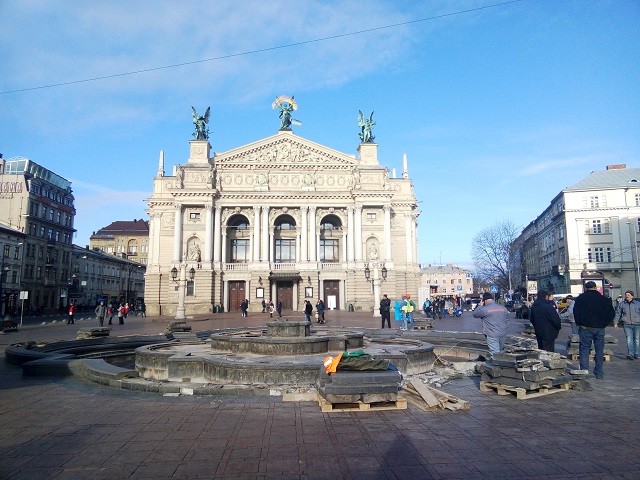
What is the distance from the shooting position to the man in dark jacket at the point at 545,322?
10641 millimetres

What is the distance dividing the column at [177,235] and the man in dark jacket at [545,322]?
46.9 m

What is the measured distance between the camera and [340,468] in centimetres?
511

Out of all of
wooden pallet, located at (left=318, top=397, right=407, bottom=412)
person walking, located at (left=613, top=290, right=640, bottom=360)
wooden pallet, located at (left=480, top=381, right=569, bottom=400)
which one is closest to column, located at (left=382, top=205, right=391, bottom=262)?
person walking, located at (left=613, top=290, right=640, bottom=360)

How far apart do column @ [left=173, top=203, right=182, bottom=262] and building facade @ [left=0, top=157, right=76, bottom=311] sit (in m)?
22.5

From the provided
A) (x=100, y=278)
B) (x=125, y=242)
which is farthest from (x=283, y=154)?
(x=125, y=242)

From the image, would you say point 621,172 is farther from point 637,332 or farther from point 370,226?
point 637,332

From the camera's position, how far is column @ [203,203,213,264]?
52.6 meters

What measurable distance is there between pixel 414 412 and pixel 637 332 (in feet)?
33.2

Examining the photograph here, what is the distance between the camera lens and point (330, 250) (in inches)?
2297

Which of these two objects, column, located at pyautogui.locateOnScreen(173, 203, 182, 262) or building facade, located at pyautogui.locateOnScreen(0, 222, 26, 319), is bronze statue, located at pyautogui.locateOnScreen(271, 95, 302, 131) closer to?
column, located at pyautogui.locateOnScreen(173, 203, 182, 262)

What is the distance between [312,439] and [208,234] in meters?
48.6

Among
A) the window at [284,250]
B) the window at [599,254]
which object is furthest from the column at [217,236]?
the window at [599,254]

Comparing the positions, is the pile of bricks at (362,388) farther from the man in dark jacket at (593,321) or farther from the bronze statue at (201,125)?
the bronze statue at (201,125)

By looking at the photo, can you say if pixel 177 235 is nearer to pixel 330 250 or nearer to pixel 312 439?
pixel 330 250
